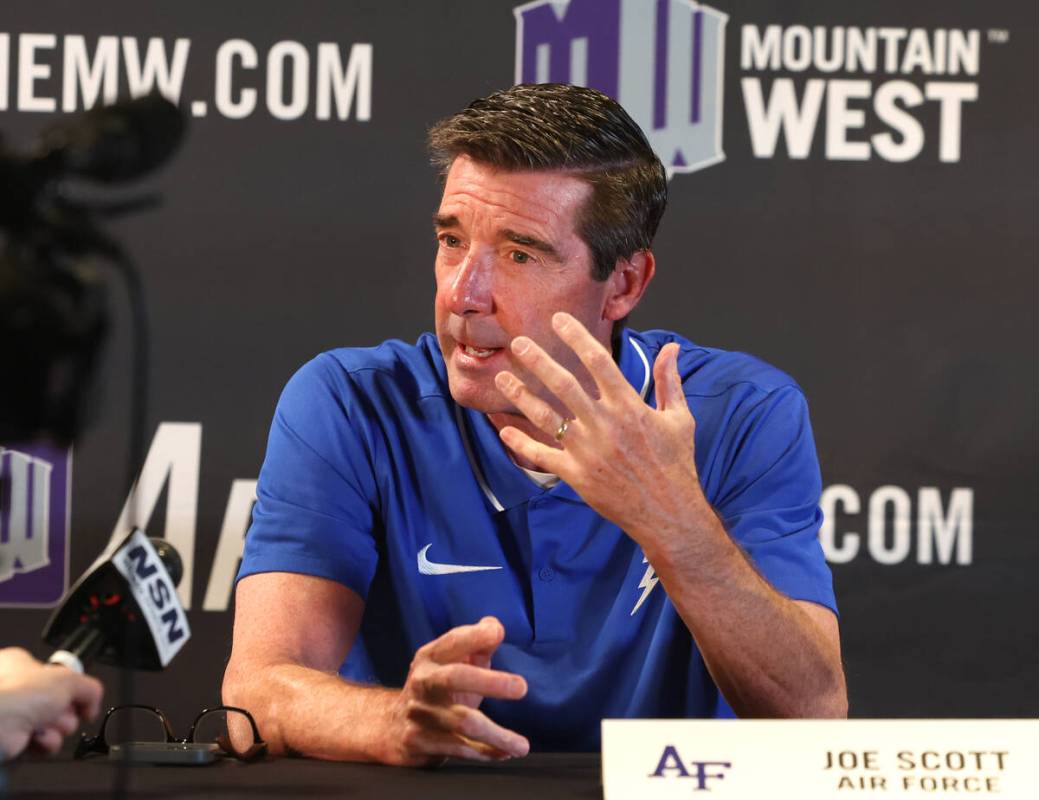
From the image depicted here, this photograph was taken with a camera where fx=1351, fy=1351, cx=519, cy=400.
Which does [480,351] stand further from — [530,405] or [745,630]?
[745,630]

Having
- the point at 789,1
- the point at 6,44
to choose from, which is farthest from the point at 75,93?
the point at 789,1

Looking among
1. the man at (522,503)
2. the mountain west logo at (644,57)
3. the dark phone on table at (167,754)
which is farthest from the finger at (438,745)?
the mountain west logo at (644,57)

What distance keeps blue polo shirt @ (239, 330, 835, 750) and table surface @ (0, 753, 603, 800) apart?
402mm

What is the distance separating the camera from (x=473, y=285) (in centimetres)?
160

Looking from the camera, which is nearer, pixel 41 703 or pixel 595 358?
pixel 41 703

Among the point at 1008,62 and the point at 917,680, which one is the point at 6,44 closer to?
the point at 1008,62

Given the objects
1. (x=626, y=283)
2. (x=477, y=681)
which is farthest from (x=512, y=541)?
(x=477, y=681)

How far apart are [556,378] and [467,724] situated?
1.15 feet

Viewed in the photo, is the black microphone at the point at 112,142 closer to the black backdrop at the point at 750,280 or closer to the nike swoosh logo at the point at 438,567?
the nike swoosh logo at the point at 438,567

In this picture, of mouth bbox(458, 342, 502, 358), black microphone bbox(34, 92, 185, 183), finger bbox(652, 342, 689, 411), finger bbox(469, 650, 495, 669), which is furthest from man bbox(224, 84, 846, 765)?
black microphone bbox(34, 92, 185, 183)

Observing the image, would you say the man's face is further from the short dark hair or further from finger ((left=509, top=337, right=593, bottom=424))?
finger ((left=509, top=337, right=593, bottom=424))

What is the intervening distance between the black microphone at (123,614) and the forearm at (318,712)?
1.09 ft

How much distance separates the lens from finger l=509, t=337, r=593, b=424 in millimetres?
1311

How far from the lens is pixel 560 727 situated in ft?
5.14
